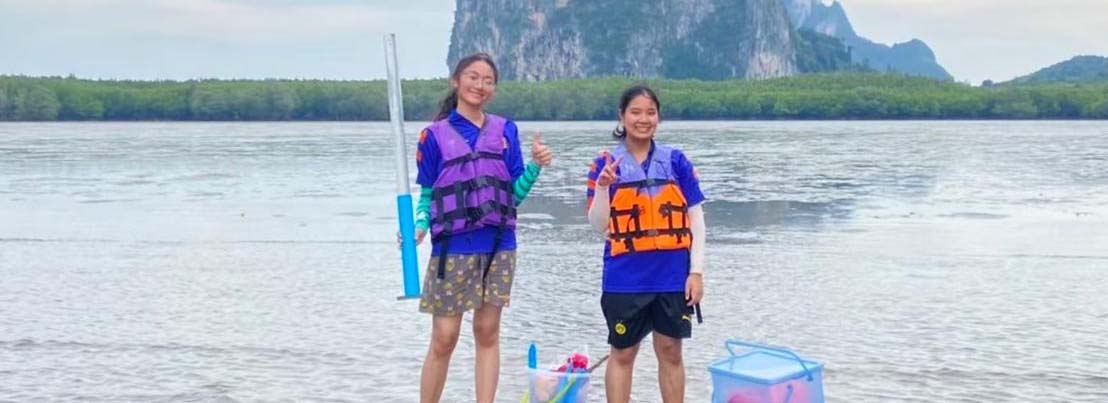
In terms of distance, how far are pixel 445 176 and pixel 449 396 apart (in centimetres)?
179

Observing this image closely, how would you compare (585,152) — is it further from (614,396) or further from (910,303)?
(614,396)

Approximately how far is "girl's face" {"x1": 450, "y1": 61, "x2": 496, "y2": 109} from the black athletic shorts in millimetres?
971

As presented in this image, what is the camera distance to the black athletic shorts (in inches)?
239

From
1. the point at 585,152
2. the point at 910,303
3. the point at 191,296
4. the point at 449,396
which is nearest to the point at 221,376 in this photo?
the point at 449,396

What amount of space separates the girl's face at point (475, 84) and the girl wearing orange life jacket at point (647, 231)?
1.80ft

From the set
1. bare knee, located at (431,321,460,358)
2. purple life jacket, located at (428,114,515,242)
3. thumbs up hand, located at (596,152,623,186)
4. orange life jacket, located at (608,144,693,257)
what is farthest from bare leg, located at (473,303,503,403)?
thumbs up hand, located at (596,152,623,186)

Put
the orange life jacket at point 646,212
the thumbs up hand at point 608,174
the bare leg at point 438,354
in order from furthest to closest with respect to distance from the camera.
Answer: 1. the bare leg at point 438,354
2. the orange life jacket at point 646,212
3. the thumbs up hand at point 608,174

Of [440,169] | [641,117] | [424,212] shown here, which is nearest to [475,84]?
[440,169]

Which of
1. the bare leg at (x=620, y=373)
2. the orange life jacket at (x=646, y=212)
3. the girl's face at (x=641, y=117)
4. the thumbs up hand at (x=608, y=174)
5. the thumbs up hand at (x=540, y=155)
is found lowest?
the bare leg at (x=620, y=373)

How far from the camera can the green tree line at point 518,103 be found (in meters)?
114

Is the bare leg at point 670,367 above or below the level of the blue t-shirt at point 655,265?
below

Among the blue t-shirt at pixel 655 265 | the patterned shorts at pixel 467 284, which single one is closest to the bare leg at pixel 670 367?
the blue t-shirt at pixel 655 265

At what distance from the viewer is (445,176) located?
612 cm

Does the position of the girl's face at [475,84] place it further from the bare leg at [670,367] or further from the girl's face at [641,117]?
Answer: the bare leg at [670,367]
